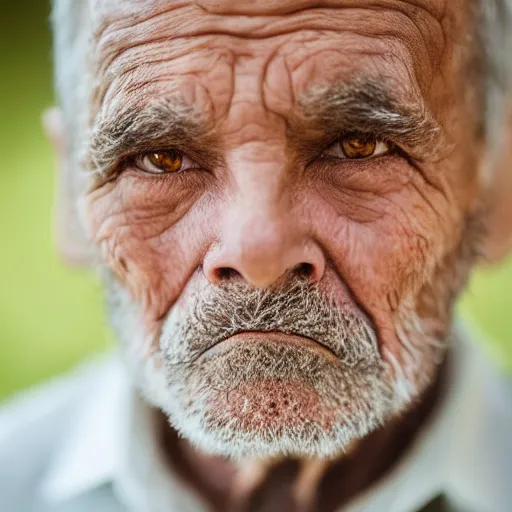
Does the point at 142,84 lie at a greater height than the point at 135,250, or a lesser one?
greater

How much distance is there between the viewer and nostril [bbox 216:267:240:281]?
3.42 ft

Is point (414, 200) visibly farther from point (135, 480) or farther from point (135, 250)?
point (135, 480)

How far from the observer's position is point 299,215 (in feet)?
3.45

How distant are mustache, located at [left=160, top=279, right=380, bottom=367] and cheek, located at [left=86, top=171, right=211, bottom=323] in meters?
0.08

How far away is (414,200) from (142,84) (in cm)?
51

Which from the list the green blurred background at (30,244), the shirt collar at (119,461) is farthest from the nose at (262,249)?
the green blurred background at (30,244)

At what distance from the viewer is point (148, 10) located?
3.51ft

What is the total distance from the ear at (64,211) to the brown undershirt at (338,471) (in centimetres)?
49

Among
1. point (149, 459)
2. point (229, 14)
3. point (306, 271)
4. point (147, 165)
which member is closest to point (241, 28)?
point (229, 14)

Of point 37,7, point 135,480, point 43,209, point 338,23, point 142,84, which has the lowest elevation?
point 135,480

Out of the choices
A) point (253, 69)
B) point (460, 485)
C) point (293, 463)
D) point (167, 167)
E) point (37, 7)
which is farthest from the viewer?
point (37, 7)

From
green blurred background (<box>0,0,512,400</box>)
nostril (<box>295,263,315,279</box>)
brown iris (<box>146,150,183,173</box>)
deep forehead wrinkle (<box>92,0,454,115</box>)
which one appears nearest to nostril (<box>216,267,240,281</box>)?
nostril (<box>295,263,315,279</box>)

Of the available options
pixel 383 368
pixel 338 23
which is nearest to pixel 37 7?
pixel 338 23

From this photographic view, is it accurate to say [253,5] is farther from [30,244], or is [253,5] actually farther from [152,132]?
[30,244]
